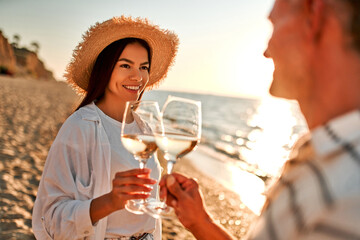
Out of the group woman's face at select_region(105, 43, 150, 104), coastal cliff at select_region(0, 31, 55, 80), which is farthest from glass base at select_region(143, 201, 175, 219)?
coastal cliff at select_region(0, 31, 55, 80)

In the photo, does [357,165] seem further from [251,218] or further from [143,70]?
[251,218]

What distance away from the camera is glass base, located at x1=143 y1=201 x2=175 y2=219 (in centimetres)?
173

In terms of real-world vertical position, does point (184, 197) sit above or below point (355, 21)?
below

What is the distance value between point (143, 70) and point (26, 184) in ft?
18.1

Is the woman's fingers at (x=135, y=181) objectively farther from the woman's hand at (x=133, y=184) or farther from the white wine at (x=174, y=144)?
the white wine at (x=174, y=144)

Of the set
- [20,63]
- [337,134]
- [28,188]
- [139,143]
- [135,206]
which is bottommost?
[28,188]

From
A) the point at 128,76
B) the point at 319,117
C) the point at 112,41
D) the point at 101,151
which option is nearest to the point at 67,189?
the point at 101,151

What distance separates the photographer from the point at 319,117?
110cm

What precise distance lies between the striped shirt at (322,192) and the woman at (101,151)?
975 millimetres

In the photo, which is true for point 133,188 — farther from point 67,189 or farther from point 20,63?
point 20,63

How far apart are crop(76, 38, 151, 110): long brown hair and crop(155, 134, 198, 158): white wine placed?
1.49m

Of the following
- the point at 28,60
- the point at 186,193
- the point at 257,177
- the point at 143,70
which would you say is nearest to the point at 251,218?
the point at 257,177

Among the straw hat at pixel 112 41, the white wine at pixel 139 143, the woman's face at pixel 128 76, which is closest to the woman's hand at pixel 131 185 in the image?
the white wine at pixel 139 143

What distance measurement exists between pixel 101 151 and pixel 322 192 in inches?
80.0
